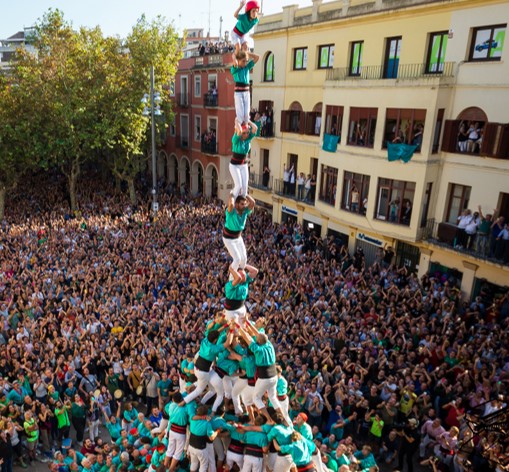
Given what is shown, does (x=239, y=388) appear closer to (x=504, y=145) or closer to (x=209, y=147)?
(x=504, y=145)

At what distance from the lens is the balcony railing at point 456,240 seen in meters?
15.5

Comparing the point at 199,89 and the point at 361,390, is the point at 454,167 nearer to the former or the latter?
the point at 361,390

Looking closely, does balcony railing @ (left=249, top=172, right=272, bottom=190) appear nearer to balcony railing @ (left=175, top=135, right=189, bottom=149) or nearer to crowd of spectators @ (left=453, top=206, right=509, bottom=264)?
balcony railing @ (left=175, top=135, right=189, bottom=149)

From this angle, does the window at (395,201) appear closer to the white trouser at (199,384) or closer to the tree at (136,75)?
the white trouser at (199,384)

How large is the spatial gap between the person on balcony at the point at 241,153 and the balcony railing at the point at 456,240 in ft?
37.6

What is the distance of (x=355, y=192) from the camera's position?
64.8 feet

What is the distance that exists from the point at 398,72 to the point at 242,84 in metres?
13.7

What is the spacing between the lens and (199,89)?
33438 millimetres

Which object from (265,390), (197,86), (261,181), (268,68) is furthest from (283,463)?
(197,86)

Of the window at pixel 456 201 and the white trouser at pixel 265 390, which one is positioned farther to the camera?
the window at pixel 456 201

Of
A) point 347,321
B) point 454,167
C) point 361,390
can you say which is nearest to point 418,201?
point 454,167

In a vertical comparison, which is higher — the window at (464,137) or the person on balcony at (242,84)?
the person on balcony at (242,84)

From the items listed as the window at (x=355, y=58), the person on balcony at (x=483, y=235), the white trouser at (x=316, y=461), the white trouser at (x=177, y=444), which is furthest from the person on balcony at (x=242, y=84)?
the window at (x=355, y=58)

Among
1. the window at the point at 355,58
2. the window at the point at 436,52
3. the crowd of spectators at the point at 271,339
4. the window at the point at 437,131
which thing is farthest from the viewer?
the window at the point at 355,58
